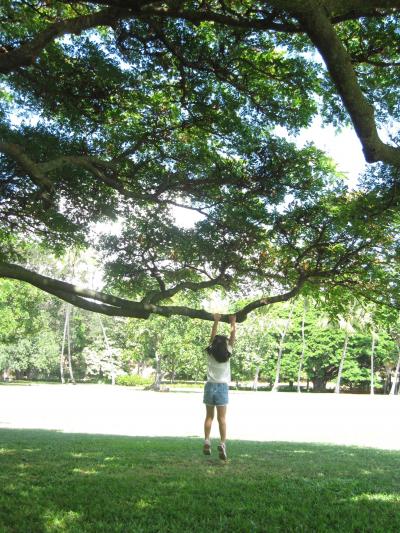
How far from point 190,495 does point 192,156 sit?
552 centimetres

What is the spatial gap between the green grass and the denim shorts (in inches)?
32.9

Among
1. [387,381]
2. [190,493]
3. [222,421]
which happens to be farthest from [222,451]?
→ [387,381]

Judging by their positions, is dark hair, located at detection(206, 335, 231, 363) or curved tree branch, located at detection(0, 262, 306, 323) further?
curved tree branch, located at detection(0, 262, 306, 323)

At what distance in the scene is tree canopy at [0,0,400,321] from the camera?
6797 millimetres

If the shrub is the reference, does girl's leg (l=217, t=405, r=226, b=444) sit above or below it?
above

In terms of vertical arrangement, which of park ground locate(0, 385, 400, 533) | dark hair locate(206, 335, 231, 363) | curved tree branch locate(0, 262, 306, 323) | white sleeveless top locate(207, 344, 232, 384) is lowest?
park ground locate(0, 385, 400, 533)

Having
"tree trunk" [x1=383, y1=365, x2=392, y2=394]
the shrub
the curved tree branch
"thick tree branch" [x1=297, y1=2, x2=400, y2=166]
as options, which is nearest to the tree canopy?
the curved tree branch

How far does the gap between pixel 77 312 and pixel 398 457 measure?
196 feet

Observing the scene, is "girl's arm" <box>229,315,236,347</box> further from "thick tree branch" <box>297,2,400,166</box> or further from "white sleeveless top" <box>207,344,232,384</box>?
"thick tree branch" <box>297,2,400,166</box>

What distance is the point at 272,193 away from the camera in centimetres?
836

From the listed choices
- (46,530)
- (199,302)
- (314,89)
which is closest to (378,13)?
(314,89)

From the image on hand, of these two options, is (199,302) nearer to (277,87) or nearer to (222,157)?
(222,157)

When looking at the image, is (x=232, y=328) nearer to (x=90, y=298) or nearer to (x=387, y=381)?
(x=90, y=298)

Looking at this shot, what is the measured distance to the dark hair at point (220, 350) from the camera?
683 cm
